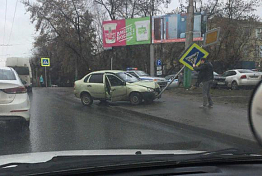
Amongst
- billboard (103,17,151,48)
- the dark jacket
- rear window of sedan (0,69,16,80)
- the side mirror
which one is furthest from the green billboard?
the side mirror

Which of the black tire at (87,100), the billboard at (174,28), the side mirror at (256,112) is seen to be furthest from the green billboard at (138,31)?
the side mirror at (256,112)

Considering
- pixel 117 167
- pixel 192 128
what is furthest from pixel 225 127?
pixel 117 167

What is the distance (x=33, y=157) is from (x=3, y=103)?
3612 millimetres

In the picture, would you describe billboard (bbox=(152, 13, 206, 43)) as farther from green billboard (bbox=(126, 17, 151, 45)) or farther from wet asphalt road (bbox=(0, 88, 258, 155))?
wet asphalt road (bbox=(0, 88, 258, 155))

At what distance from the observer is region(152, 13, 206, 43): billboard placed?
2408cm

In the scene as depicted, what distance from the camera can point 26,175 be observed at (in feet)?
7.21

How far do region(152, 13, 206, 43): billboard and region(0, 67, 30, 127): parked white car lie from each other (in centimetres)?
2002

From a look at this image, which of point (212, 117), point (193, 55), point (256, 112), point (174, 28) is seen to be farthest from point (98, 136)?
point (174, 28)

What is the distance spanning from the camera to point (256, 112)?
1.46m

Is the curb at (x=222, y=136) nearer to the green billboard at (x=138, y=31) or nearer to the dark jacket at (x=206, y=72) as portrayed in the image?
the dark jacket at (x=206, y=72)

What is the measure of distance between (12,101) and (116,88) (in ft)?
17.8

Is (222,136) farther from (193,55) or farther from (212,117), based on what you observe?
(193,55)

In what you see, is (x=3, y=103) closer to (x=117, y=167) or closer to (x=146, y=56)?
(x=117, y=167)

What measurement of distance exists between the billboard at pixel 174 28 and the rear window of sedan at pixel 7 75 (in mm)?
19575
